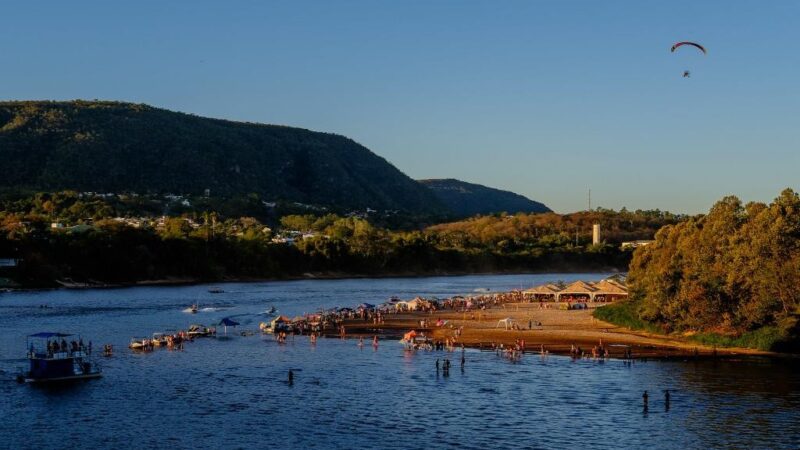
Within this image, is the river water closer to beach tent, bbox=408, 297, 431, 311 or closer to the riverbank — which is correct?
the riverbank

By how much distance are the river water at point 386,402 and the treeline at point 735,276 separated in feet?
18.0

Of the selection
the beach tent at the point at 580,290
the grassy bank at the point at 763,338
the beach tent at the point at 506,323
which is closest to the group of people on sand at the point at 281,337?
the beach tent at the point at 506,323

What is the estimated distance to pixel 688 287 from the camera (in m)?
74.0

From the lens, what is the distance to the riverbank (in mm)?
71688

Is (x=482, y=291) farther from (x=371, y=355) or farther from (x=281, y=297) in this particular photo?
(x=371, y=355)

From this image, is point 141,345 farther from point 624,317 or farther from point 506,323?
point 624,317

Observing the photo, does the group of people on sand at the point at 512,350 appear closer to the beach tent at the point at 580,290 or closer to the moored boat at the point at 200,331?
the moored boat at the point at 200,331

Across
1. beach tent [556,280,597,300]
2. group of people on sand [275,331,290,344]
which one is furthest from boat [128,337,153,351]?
beach tent [556,280,597,300]

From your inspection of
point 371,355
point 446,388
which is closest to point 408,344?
point 371,355

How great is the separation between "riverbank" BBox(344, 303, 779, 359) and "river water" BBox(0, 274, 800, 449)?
4.53 metres

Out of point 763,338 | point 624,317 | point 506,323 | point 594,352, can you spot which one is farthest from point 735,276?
point 506,323

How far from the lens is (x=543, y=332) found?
8488cm

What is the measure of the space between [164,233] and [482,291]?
6851 centimetres

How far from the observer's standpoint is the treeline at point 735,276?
6888cm
